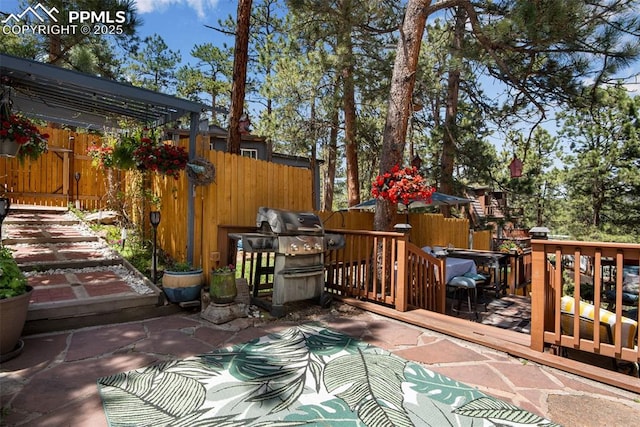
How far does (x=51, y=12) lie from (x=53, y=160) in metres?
3.27

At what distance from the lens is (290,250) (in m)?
3.88

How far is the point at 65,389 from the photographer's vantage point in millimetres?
2275

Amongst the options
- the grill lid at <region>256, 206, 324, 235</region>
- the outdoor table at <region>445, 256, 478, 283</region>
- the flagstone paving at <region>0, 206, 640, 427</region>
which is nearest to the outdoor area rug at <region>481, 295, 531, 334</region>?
the outdoor table at <region>445, 256, 478, 283</region>

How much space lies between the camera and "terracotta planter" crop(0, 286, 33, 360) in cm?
247

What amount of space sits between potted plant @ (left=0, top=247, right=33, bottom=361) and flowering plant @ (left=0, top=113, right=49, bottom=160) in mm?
1923

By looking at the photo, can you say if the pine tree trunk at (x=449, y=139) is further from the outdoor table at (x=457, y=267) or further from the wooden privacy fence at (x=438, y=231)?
the outdoor table at (x=457, y=267)

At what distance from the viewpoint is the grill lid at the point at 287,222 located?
3885 mm

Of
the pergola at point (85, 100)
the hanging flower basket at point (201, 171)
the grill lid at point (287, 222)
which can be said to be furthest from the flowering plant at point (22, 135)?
the grill lid at point (287, 222)

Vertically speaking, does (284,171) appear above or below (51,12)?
below

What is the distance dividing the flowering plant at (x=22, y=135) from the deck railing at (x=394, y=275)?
402cm

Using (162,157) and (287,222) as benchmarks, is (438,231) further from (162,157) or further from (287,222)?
(162,157)

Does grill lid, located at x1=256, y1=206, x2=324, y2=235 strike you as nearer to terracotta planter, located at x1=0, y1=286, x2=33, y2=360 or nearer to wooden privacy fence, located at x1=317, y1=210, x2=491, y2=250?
terracotta planter, located at x1=0, y1=286, x2=33, y2=360

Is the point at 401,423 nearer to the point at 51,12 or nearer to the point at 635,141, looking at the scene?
the point at 51,12

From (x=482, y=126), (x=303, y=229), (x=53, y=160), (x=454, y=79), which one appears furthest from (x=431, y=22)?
(x=53, y=160)
